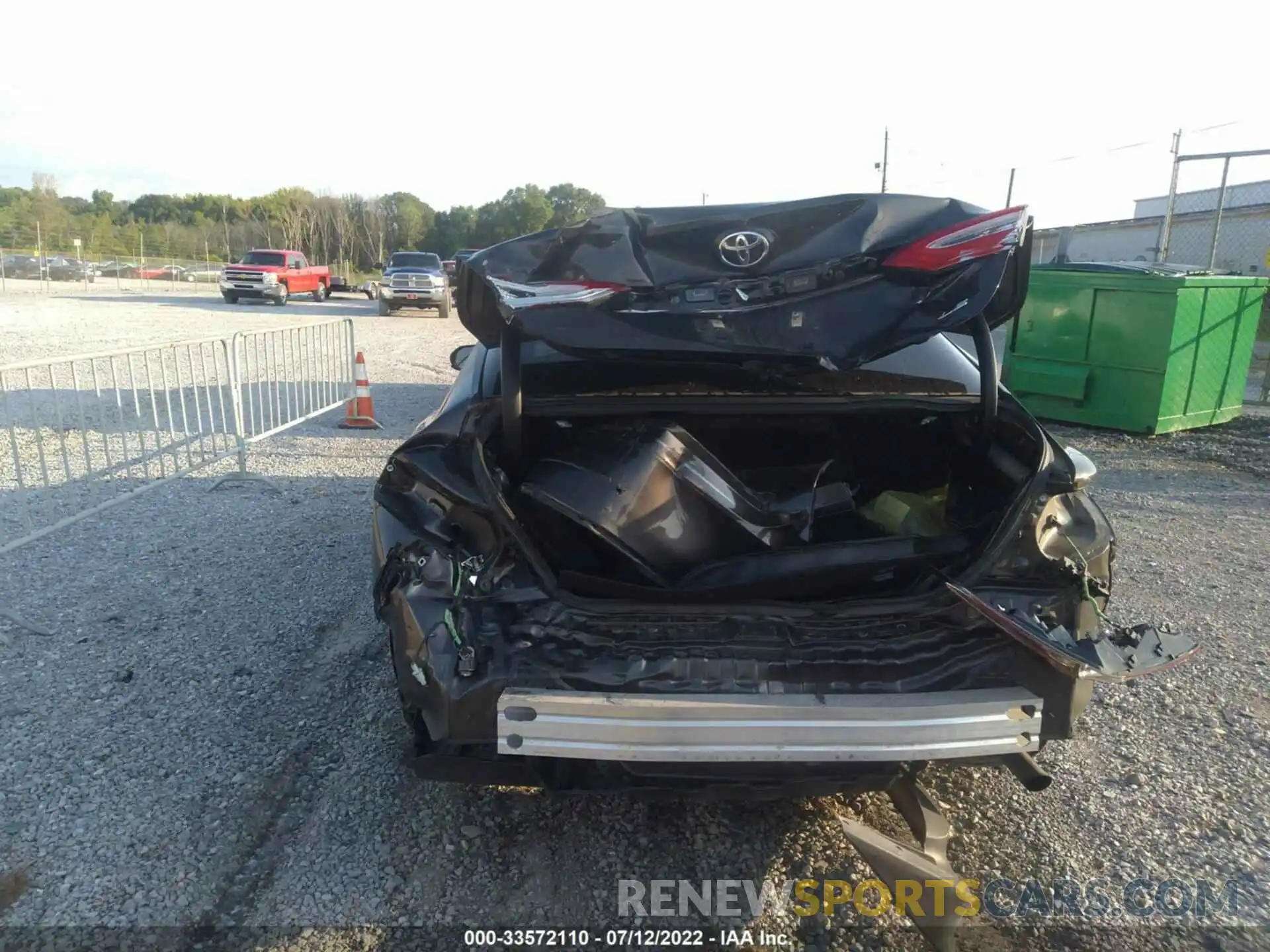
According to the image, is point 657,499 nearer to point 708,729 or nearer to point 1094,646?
point 708,729

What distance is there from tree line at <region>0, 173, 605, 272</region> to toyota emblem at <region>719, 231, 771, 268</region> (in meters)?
45.7

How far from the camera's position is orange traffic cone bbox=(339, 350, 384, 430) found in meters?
8.84

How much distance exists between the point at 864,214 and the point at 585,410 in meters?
1.04

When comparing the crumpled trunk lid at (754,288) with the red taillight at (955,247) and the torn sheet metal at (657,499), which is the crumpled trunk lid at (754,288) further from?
the torn sheet metal at (657,499)

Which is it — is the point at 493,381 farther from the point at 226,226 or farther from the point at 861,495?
the point at 226,226

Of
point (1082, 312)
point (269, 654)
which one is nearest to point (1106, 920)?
point (269, 654)

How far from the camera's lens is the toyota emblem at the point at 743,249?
2.53 m

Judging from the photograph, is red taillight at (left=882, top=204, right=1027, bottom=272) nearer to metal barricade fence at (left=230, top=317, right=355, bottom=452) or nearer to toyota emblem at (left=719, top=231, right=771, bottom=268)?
toyota emblem at (left=719, top=231, right=771, bottom=268)

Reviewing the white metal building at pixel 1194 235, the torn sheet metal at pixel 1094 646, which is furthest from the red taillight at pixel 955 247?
the white metal building at pixel 1194 235

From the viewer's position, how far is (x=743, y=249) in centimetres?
253

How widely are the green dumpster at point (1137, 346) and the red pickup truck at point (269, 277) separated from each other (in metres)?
25.1

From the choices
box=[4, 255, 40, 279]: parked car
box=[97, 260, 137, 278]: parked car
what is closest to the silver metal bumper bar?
box=[4, 255, 40, 279]: parked car

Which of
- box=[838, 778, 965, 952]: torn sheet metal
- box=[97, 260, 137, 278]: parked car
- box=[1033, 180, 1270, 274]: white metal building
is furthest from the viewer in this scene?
box=[97, 260, 137, 278]: parked car

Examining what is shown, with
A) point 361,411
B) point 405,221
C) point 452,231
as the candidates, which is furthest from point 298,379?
point 405,221
